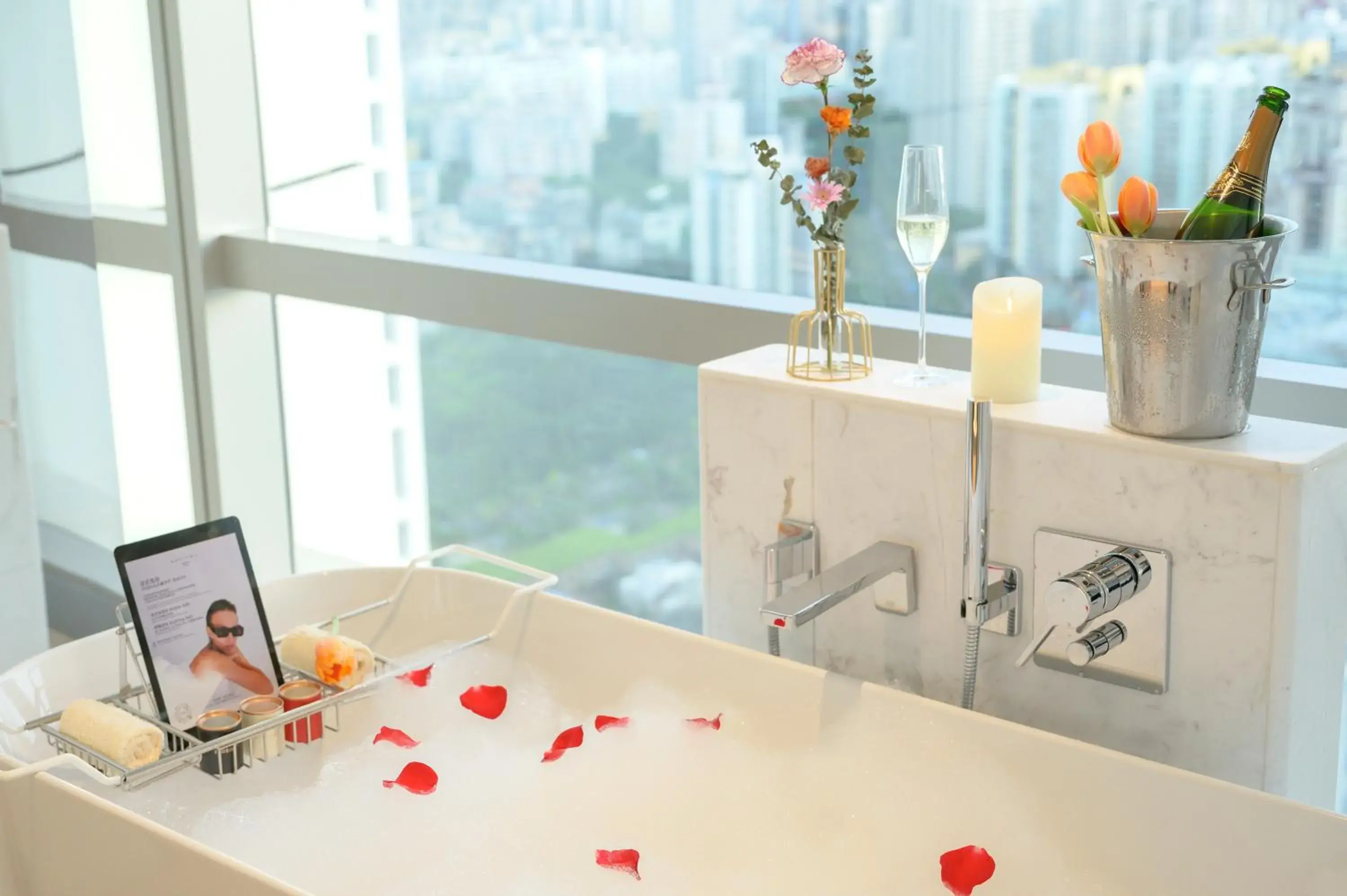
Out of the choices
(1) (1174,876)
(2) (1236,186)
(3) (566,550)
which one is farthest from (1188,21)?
(3) (566,550)

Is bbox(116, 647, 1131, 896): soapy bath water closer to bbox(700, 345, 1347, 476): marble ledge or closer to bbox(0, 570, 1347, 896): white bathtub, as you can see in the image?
bbox(0, 570, 1347, 896): white bathtub

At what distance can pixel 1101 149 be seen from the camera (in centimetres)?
142

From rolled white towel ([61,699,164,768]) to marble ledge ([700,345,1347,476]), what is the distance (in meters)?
0.77

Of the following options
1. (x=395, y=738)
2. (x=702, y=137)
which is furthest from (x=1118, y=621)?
(x=702, y=137)

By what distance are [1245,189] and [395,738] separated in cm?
112

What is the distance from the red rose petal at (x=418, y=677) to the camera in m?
1.82

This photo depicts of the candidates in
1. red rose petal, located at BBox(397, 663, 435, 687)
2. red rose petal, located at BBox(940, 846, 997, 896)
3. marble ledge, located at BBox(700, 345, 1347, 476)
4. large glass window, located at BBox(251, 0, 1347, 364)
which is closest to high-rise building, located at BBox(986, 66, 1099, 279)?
large glass window, located at BBox(251, 0, 1347, 364)

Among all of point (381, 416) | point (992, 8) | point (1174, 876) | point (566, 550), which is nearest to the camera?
point (1174, 876)

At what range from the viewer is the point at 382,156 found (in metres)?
3.03

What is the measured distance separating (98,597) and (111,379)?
16.3 inches

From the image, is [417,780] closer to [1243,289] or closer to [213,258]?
[1243,289]

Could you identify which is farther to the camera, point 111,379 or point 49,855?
point 111,379

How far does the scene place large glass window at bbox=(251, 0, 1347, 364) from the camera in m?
1.79

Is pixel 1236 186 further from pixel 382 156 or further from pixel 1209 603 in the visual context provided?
pixel 382 156
